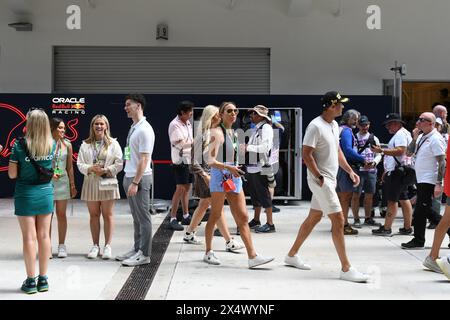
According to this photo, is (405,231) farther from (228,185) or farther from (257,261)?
(228,185)

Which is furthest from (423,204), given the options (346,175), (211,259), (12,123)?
(12,123)

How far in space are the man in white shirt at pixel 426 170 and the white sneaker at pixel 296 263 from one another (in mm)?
1764

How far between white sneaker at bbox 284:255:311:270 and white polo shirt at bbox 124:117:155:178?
1.80 metres

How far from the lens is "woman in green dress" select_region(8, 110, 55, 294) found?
18.9 ft

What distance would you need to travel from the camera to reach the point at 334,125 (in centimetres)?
655

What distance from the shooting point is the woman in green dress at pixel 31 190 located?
226 inches

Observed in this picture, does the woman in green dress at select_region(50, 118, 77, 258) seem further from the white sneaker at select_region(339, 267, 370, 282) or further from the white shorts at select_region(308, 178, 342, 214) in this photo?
the white sneaker at select_region(339, 267, 370, 282)

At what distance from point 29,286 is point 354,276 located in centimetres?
308

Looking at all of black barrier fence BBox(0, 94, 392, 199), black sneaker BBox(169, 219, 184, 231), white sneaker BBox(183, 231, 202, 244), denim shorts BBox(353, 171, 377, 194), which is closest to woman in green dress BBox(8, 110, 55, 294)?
white sneaker BBox(183, 231, 202, 244)

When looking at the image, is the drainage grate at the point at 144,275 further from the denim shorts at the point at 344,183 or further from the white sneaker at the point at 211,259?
the denim shorts at the point at 344,183

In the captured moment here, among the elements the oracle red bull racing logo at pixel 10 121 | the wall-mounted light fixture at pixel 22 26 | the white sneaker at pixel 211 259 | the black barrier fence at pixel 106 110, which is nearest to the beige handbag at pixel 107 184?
the white sneaker at pixel 211 259

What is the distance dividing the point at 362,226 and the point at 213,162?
3951mm

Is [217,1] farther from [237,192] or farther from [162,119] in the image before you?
[237,192]

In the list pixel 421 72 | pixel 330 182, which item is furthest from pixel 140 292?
pixel 421 72
